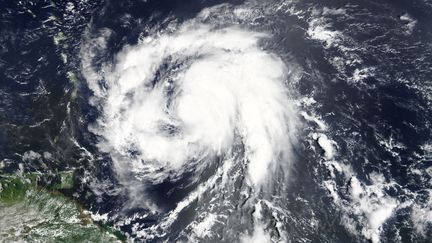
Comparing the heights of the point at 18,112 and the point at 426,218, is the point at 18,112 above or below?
above

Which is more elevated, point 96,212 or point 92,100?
point 92,100

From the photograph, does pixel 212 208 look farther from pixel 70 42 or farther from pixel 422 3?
pixel 422 3

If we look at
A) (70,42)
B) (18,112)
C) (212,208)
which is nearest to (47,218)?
(18,112)

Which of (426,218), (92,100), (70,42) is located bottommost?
(426,218)

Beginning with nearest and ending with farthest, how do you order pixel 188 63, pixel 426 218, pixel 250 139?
pixel 426 218 < pixel 250 139 < pixel 188 63

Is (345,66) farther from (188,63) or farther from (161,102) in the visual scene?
(161,102)

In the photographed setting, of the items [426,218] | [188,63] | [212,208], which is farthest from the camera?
[188,63]

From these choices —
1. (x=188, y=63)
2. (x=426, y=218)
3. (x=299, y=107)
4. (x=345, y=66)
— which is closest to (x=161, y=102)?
(x=188, y=63)

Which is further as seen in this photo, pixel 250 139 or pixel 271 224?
pixel 250 139

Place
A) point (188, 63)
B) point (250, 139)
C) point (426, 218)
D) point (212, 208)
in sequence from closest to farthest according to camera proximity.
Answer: point (426, 218) < point (212, 208) < point (250, 139) < point (188, 63)
